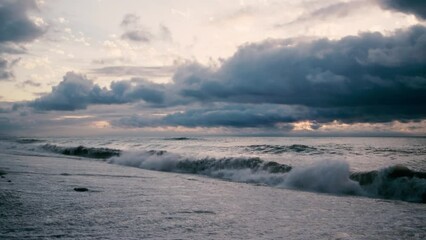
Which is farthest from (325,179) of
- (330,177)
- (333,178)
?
(333,178)

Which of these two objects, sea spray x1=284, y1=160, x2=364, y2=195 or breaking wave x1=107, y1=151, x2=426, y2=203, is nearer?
breaking wave x1=107, y1=151, x2=426, y2=203

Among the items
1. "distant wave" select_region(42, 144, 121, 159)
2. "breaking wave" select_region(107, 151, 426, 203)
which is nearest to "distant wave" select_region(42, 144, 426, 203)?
"breaking wave" select_region(107, 151, 426, 203)

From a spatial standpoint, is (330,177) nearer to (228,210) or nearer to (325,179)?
(325,179)

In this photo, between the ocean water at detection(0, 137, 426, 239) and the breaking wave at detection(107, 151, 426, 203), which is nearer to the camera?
the ocean water at detection(0, 137, 426, 239)

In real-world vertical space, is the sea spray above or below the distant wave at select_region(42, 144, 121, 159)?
above

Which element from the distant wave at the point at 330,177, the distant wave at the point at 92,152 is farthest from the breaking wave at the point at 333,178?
the distant wave at the point at 92,152

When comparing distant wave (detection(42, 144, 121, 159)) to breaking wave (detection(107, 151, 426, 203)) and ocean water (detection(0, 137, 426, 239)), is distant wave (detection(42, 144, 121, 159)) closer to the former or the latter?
Result: breaking wave (detection(107, 151, 426, 203))

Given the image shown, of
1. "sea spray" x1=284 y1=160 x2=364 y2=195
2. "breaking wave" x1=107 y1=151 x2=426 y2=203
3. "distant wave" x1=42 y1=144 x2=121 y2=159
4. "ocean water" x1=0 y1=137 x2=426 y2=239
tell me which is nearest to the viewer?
"ocean water" x1=0 y1=137 x2=426 y2=239

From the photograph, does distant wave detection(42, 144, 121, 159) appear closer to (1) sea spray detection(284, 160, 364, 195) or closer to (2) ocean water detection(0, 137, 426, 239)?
(1) sea spray detection(284, 160, 364, 195)

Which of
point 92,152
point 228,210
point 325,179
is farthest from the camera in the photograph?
point 92,152

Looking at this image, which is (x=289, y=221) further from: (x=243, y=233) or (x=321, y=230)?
(x=243, y=233)

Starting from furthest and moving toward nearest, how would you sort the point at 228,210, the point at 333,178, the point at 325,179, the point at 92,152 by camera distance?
1. the point at 92,152
2. the point at 325,179
3. the point at 333,178
4. the point at 228,210

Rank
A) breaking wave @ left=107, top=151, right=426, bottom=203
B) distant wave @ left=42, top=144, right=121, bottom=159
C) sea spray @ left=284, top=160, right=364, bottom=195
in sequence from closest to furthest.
→ breaking wave @ left=107, top=151, right=426, bottom=203
sea spray @ left=284, top=160, right=364, bottom=195
distant wave @ left=42, top=144, right=121, bottom=159

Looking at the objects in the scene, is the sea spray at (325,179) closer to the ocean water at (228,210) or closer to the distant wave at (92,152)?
the ocean water at (228,210)
